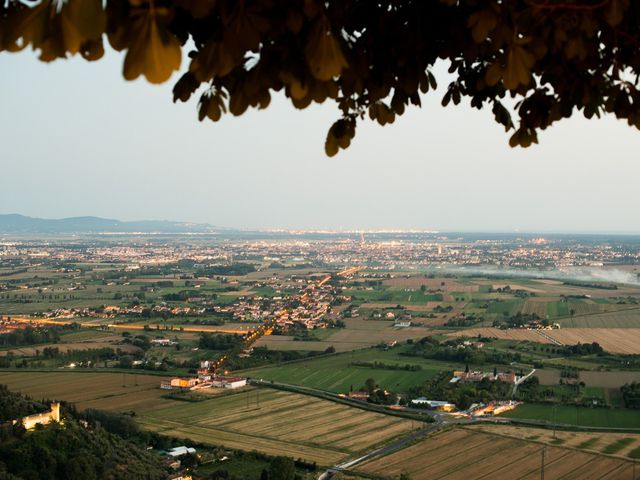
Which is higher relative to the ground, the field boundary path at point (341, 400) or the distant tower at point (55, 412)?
the distant tower at point (55, 412)

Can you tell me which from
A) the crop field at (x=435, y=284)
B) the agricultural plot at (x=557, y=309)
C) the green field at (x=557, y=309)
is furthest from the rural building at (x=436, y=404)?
the crop field at (x=435, y=284)

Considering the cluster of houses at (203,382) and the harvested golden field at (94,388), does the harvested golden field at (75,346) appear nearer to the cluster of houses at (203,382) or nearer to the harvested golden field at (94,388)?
the harvested golden field at (94,388)

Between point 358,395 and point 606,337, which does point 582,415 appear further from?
point 606,337

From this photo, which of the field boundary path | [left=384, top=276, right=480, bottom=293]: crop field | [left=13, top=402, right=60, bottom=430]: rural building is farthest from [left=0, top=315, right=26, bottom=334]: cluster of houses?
[left=384, top=276, right=480, bottom=293]: crop field

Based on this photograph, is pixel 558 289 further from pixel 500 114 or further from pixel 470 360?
pixel 500 114

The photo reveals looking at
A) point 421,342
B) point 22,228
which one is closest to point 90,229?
point 22,228
